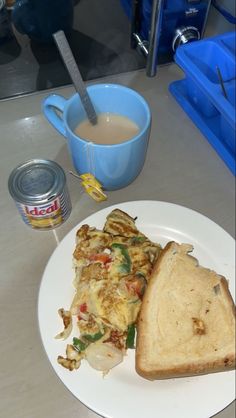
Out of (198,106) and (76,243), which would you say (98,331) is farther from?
(198,106)

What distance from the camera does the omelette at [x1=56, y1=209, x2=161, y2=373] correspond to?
55cm

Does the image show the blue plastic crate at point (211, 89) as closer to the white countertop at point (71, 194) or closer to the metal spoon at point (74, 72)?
the white countertop at point (71, 194)

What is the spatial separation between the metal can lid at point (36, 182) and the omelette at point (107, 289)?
0.08 metres

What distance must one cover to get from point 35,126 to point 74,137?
27 cm

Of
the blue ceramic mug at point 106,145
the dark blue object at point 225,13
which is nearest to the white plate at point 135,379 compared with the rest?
the blue ceramic mug at point 106,145

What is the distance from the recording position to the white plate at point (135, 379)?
50 centimetres

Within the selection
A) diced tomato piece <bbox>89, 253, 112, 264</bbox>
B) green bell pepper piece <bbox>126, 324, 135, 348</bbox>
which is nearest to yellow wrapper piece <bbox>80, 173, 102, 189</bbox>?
diced tomato piece <bbox>89, 253, 112, 264</bbox>

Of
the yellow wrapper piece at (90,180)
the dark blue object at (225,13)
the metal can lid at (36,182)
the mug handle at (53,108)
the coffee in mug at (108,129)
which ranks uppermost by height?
the dark blue object at (225,13)

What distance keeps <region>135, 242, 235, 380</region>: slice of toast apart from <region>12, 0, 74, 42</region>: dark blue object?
55 cm

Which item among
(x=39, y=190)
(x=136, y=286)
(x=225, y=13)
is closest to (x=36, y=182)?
(x=39, y=190)

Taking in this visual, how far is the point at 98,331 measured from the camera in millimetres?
561

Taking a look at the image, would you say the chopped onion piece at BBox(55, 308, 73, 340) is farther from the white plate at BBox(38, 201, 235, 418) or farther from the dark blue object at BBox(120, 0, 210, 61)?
the dark blue object at BBox(120, 0, 210, 61)

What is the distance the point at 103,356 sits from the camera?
53 cm

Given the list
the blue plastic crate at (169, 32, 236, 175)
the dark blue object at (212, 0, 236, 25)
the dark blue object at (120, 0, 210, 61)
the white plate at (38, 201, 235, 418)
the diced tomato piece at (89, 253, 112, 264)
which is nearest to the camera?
the white plate at (38, 201, 235, 418)
